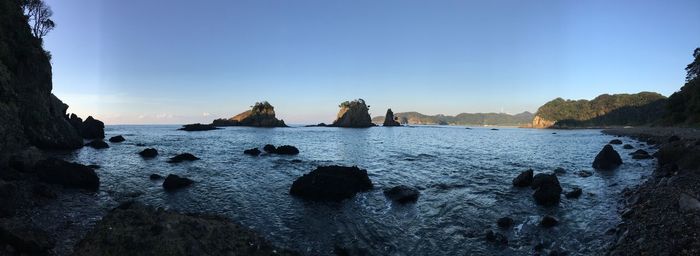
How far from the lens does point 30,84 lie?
46.5 metres

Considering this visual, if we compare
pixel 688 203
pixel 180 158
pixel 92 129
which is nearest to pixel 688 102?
pixel 688 203

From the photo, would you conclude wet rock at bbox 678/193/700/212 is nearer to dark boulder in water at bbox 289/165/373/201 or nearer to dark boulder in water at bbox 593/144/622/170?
dark boulder in water at bbox 289/165/373/201

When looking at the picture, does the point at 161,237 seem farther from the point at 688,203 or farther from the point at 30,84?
the point at 30,84

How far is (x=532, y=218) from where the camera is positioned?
19.5 metres

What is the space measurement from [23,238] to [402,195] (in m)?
19.4

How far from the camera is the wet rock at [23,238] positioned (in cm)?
1206

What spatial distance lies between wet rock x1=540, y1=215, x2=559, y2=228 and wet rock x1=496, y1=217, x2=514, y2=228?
4.93 ft

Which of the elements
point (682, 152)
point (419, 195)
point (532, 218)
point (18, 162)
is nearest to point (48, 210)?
point (18, 162)

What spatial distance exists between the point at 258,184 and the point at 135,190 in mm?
8967

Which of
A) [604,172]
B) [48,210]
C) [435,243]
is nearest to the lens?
[435,243]

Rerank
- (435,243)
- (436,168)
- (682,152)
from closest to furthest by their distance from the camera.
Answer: (435,243) → (682,152) → (436,168)

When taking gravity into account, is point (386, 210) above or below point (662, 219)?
below

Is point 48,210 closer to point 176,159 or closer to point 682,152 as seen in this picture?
point 176,159

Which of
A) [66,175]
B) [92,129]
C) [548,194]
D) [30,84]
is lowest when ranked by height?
[548,194]
